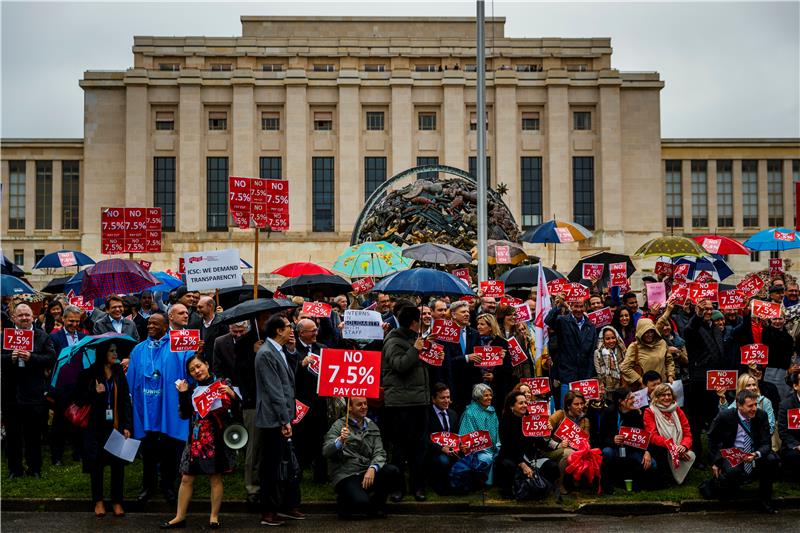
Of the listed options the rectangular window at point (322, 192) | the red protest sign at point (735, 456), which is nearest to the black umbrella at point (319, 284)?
the red protest sign at point (735, 456)

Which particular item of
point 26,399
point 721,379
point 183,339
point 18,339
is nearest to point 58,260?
point 26,399

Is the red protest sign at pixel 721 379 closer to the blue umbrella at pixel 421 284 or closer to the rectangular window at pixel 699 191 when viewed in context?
the blue umbrella at pixel 421 284

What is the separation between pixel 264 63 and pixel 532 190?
19.0m

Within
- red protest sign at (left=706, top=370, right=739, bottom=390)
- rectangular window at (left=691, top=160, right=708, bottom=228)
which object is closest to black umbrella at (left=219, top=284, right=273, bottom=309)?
red protest sign at (left=706, top=370, right=739, bottom=390)

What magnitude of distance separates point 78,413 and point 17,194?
5819cm

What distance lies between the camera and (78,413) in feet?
34.7

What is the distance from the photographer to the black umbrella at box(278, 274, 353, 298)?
17.2 meters

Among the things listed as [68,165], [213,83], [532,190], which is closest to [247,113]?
[213,83]

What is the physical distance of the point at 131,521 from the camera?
10.4 metres

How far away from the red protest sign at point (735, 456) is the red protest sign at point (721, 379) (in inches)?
50.9

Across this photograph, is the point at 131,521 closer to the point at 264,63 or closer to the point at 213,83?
the point at 213,83

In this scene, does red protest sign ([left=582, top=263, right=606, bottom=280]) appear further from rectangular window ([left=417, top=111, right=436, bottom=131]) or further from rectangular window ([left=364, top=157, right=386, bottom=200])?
rectangular window ([left=417, top=111, right=436, bottom=131])

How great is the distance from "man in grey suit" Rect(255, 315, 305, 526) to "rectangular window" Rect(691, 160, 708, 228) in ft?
196

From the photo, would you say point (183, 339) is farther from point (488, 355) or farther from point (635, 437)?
point (635, 437)
